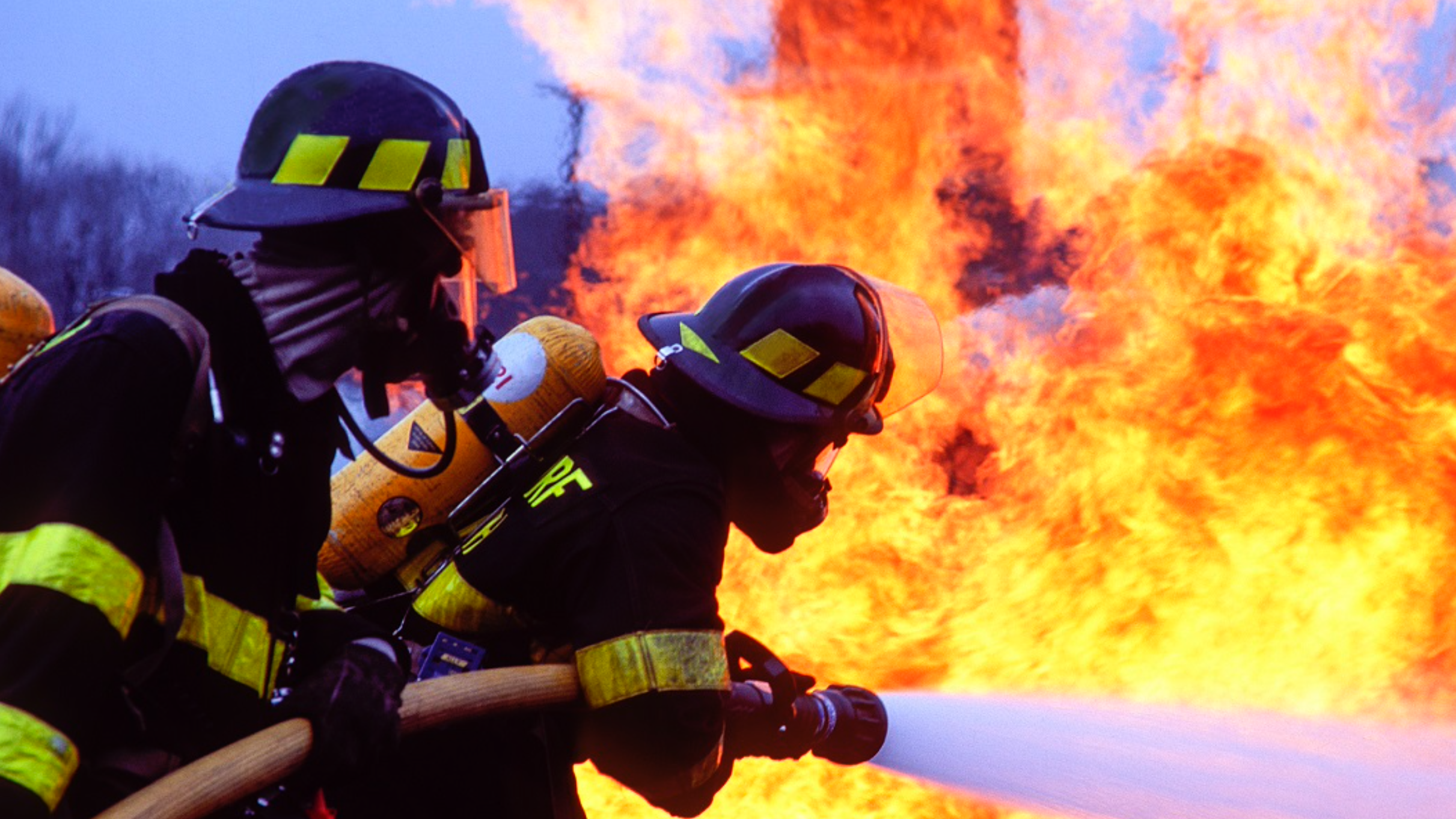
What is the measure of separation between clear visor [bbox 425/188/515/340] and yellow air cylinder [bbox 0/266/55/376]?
3.59 feet

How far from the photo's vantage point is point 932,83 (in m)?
6.59

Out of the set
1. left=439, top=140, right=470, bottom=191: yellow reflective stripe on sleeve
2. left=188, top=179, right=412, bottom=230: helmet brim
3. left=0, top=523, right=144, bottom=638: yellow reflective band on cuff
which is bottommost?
left=0, top=523, right=144, bottom=638: yellow reflective band on cuff

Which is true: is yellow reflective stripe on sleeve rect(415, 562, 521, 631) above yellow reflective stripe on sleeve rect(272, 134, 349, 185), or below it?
below

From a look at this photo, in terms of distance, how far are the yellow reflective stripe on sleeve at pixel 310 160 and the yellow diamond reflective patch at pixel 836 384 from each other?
1.42 m

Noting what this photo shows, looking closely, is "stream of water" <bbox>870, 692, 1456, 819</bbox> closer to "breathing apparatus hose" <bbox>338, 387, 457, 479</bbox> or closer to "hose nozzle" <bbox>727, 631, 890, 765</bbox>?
"hose nozzle" <bbox>727, 631, 890, 765</bbox>

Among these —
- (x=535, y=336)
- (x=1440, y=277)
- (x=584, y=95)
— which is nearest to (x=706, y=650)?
(x=535, y=336)

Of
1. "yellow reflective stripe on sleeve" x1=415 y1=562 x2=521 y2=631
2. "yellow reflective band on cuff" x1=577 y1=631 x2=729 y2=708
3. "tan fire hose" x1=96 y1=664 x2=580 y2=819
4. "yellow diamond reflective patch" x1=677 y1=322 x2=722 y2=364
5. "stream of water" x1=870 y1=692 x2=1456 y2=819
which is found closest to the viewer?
"tan fire hose" x1=96 y1=664 x2=580 y2=819

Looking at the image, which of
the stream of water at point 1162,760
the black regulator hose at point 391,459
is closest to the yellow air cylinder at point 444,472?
the black regulator hose at point 391,459

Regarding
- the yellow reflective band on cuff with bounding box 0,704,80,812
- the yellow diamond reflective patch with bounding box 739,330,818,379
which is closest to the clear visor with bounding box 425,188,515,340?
the yellow diamond reflective patch with bounding box 739,330,818,379

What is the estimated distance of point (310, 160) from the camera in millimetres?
2309

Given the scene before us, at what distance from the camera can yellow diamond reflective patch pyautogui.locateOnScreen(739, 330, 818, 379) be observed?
3383mm

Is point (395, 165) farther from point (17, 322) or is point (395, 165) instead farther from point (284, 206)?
point (17, 322)

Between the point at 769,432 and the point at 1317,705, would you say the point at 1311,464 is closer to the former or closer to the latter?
the point at 1317,705

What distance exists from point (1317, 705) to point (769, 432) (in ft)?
9.19
